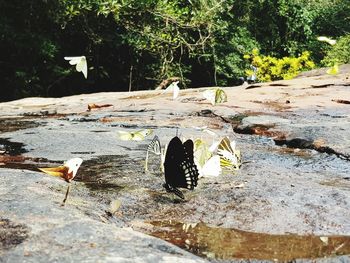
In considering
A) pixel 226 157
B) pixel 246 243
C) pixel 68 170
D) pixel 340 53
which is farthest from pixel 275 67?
pixel 246 243

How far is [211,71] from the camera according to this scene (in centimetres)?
1571

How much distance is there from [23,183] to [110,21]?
34.9 ft

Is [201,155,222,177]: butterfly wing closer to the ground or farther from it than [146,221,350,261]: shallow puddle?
farther from it

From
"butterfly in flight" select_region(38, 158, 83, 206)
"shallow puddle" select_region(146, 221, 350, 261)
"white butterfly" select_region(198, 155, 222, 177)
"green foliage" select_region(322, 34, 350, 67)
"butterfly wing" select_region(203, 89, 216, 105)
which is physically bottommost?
"shallow puddle" select_region(146, 221, 350, 261)

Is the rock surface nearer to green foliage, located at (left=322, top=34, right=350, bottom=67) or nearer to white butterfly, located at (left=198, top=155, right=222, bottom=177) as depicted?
white butterfly, located at (left=198, top=155, right=222, bottom=177)

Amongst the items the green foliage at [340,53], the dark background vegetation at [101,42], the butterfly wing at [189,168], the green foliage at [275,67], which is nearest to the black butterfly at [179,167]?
the butterfly wing at [189,168]

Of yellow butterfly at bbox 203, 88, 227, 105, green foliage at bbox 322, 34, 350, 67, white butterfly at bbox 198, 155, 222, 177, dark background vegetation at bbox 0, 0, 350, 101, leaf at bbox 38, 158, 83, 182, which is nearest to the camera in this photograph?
leaf at bbox 38, 158, 83, 182

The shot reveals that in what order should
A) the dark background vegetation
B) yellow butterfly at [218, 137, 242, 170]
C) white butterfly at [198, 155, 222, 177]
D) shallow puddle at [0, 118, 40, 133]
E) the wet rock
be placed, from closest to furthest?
the wet rock < white butterfly at [198, 155, 222, 177] < yellow butterfly at [218, 137, 242, 170] < shallow puddle at [0, 118, 40, 133] < the dark background vegetation

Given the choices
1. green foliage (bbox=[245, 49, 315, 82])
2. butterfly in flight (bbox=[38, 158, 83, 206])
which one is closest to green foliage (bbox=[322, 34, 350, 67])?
green foliage (bbox=[245, 49, 315, 82])

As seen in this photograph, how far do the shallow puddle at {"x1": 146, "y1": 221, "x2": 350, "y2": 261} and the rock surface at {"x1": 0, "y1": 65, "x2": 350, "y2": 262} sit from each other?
4cm

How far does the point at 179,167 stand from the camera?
165cm

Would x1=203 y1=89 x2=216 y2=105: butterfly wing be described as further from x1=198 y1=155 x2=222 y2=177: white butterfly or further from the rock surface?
x1=198 y1=155 x2=222 y2=177: white butterfly

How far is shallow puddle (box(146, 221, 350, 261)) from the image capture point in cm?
116

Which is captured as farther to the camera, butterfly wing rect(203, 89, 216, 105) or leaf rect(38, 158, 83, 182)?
butterfly wing rect(203, 89, 216, 105)
